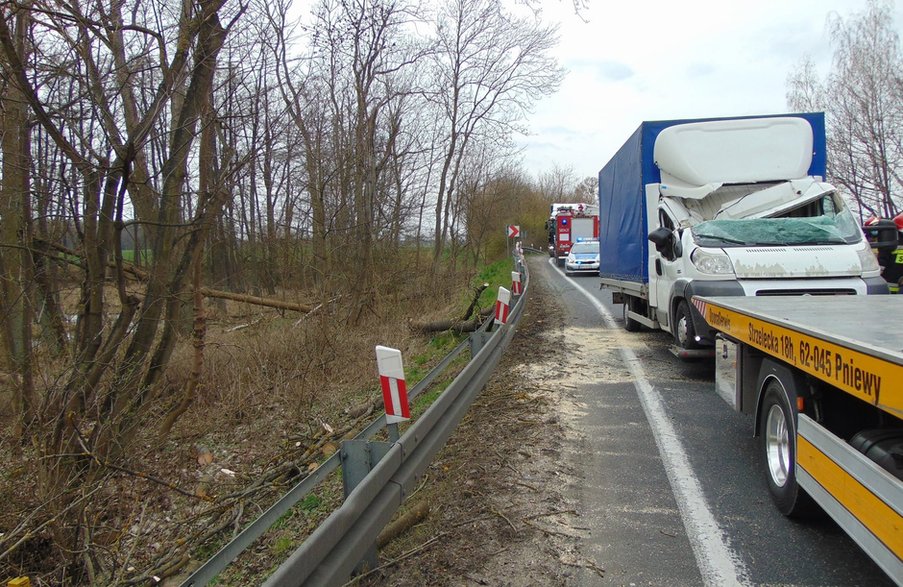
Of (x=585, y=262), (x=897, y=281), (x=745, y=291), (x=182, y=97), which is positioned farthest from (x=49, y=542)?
(x=585, y=262)

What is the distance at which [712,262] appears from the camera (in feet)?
23.9

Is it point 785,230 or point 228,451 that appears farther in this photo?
point 228,451

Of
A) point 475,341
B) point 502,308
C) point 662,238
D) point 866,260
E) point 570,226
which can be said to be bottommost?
point 475,341

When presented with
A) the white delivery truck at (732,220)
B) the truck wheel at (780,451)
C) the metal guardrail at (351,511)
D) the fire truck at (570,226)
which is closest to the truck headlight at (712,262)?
the white delivery truck at (732,220)

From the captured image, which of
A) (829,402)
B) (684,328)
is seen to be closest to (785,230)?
(684,328)

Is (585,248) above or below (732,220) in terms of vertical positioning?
above

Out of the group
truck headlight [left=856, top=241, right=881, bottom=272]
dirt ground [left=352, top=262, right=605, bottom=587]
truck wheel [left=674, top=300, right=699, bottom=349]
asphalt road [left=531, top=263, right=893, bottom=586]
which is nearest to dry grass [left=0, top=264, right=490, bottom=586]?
dirt ground [left=352, top=262, right=605, bottom=587]

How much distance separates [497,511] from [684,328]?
4351 millimetres

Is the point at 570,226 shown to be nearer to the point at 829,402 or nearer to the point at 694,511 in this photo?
the point at 694,511

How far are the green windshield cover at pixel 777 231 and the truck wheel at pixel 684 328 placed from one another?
0.87m

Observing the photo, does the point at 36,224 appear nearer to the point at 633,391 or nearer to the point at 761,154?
the point at 633,391

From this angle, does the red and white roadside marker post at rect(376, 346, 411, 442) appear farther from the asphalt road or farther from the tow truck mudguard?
the tow truck mudguard

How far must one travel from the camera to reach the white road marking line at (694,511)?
10.8 ft

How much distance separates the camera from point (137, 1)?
6.36 metres
